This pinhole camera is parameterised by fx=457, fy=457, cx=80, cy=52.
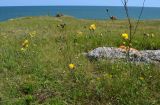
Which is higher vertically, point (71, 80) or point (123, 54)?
point (123, 54)

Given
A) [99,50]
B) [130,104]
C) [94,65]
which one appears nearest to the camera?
[130,104]

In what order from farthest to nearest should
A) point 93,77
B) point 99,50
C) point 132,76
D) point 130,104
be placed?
point 99,50 → point 93,77 → point 132,76 → point 130,104

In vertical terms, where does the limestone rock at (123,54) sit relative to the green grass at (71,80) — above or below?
above

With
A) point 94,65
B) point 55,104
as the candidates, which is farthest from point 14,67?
point 55,104

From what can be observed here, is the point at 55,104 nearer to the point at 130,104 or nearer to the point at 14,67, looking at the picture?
the point at 130,104

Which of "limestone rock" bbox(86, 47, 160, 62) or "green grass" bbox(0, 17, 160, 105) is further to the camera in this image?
"limestone rock" bbox(86, 47, 160, 62)

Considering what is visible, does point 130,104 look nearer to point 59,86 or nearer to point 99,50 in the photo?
point 59,86

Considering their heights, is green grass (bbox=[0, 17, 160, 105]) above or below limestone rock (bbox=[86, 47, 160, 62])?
below

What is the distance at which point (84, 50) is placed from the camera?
12.2 meters

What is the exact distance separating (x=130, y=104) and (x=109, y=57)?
2.83 metres

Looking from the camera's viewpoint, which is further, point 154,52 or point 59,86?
point 154,52

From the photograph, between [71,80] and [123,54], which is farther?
[123,54]

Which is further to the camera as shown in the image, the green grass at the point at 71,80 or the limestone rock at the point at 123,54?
the limestone rock at the point at 123,54

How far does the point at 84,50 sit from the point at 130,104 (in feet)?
15.5
